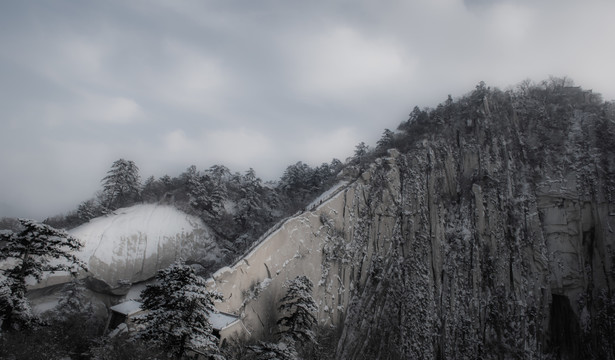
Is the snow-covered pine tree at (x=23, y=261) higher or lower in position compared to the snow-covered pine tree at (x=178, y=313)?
higher

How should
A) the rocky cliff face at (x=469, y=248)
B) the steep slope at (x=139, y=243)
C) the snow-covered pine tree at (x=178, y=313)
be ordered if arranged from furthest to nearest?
1. the steep slope at (x=139, y=243)
2. the rocky cliff face at (x=469, y=248)
3. the snow-covered pine tree at (x=178, y=313)

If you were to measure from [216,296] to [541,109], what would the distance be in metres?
45.7

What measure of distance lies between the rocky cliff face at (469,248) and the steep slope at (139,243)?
39.0 ft

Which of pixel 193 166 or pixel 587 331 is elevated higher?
pixel 193 166

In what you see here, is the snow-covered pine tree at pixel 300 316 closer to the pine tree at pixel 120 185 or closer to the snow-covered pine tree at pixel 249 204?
the snow-covered pine tree at pixel 249 204

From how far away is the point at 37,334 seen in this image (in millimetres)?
17328

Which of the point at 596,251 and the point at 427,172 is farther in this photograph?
the point at 427,172

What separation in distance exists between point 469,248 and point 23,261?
3591cm

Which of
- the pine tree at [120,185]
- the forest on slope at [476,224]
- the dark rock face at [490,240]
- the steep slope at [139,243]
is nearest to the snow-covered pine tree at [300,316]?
the forest on slope at [476,224]

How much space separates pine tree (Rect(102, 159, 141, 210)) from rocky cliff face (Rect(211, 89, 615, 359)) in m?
21.8

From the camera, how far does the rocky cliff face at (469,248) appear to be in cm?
3434

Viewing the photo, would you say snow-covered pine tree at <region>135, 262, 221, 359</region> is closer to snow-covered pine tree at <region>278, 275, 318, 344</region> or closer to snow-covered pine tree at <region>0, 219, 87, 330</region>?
snow-covered pine tree at <region>0, 219, 87, 330</region>

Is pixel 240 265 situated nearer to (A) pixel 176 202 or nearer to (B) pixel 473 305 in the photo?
(A) pixel 176 202

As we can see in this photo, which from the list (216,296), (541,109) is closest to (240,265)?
(216,296)
